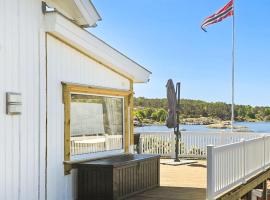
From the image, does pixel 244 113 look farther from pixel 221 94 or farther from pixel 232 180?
pixel 232 180

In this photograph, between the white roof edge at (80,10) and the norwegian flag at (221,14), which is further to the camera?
the norwegian flag at (221,14)

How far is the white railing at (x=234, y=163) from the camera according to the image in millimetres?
8070

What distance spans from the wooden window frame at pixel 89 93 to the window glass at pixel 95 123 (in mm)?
99

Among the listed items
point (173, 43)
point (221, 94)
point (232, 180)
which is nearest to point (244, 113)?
point (173, 43)

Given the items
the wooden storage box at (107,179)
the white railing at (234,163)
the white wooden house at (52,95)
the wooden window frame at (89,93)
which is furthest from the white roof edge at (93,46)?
the white railing at (234,163)

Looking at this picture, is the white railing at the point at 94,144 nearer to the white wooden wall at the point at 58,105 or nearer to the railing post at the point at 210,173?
the white wooden wall at the point at 58,105

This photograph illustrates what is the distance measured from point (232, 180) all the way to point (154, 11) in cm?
3143

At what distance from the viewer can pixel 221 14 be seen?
18.7 m

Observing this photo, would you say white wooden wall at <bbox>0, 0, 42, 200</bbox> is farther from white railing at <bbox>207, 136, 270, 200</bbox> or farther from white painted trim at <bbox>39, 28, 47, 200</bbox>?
white railing at <bbox>207, 136, 270, 200</bbox>

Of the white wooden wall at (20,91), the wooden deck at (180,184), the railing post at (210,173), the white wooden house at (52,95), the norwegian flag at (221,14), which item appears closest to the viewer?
the white wooden wall at (20,91)

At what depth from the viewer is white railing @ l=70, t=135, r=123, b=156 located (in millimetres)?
8359

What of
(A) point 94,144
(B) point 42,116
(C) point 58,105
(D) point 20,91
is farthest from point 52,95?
(A) point 94,144

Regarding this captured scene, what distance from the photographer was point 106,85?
30.7 feet

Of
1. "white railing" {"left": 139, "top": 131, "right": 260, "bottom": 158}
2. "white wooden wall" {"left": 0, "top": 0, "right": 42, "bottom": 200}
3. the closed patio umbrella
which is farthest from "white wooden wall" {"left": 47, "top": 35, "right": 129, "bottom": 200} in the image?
"white railing" {"left": 139, "top": 131, "right": 260, "bottom": 158}
